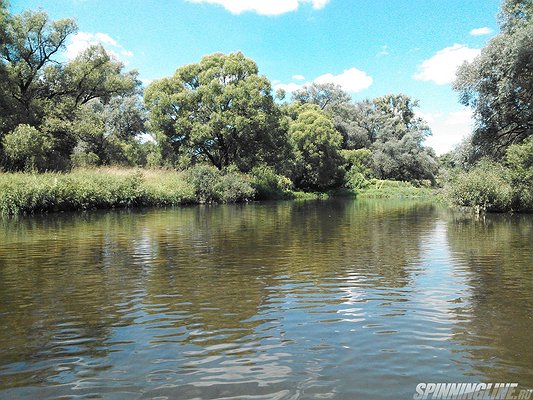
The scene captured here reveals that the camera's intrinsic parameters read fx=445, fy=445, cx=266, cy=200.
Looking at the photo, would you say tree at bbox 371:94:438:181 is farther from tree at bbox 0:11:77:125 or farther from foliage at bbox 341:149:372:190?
tree at bbox 0:11:77:125

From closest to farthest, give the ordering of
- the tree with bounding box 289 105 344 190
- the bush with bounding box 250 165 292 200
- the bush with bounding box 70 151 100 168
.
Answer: the bush with bounding box 70 151 100 168 → the bush with bounding box 250 165 292 200 → the tree with bounding box 289 105 344 190

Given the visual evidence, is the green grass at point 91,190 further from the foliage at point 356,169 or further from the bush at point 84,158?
the foliage at point 356,169

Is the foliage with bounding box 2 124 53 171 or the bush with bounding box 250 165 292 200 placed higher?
→ the foliage with bounding box 2 124 53 171

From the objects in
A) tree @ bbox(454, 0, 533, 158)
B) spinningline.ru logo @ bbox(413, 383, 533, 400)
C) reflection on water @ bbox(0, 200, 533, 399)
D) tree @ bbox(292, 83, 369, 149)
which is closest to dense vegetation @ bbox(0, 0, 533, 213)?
tree @ bbox(454, 0, 533, 158)

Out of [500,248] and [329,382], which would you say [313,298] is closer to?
Answer: [329,382]

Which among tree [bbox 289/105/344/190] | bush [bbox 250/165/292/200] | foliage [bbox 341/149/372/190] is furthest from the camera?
foliage [bbox 341/149/372/190]

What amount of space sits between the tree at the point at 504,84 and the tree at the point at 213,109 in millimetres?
24370

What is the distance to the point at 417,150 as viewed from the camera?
79.6 meters

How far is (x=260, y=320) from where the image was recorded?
6980 millimetres

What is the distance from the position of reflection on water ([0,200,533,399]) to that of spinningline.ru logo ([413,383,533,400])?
172mm

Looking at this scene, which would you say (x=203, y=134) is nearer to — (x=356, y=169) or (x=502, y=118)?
(x=502, y=118)

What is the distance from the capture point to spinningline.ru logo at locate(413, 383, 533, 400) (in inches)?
175

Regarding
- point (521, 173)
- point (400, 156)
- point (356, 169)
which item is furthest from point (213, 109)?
point (400, 156)

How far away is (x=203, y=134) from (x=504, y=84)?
97.0ft
